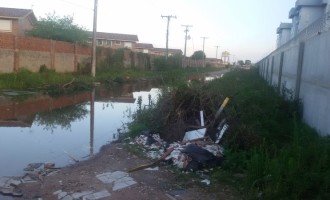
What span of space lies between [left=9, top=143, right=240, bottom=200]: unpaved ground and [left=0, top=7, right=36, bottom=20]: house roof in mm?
33979

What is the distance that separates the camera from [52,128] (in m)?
9.91

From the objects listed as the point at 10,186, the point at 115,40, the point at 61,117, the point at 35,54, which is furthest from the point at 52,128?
the point at 115,40

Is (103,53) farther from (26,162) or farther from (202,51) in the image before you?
(202,51)

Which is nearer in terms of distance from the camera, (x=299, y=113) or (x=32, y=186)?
(x=32, y=186)

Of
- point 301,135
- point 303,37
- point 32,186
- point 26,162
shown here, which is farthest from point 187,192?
point 303,37

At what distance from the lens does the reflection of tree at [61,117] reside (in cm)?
1049

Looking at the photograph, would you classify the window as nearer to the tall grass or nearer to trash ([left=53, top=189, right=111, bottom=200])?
the tall grass

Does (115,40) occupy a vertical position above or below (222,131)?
above

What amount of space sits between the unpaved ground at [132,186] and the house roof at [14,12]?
3398 centimetres

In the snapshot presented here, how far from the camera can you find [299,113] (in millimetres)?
9281

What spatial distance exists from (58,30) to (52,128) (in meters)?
22.4

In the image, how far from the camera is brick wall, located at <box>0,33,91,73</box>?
1970cm

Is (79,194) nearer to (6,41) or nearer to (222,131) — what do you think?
(222,131)

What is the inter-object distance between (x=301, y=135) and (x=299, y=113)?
276 centimetres
